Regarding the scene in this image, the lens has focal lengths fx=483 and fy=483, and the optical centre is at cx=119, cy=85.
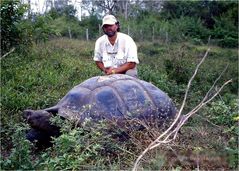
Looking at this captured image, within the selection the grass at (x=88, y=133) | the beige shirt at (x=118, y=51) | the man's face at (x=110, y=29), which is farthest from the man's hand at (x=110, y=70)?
the grass at (x=88, y=133)

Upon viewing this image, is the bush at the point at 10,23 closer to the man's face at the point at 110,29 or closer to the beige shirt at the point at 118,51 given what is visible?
the beige shirt at the point at 118,51

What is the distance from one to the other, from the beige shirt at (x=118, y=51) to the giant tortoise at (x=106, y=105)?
78cm

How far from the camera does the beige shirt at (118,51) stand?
4.85m

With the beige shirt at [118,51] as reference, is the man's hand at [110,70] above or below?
below

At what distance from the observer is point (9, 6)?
742 centimetres

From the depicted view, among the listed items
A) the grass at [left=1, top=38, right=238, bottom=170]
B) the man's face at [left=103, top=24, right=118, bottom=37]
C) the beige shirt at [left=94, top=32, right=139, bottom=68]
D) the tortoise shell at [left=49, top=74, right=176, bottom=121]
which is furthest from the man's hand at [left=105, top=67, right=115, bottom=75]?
the grass at [left=1, top=38, right=238, bottom=170]

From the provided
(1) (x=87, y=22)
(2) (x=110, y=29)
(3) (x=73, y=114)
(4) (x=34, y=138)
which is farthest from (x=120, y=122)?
(1) (x=87, y=22)

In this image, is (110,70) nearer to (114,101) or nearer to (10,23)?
(114,101)

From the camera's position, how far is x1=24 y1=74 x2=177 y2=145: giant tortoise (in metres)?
3.75

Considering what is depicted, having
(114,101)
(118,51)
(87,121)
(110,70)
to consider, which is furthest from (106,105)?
(118,51)

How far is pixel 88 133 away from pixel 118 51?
5.35 feet

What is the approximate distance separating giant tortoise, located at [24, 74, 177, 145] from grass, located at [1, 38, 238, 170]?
14cm

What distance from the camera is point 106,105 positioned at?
3.79 metres

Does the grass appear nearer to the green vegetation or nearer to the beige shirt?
the green vegetation
